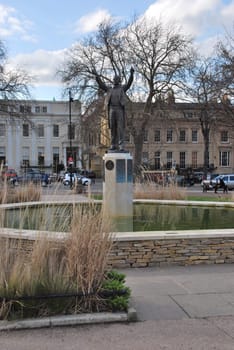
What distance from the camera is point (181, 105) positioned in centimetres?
4422

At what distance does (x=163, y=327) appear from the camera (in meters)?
4.91

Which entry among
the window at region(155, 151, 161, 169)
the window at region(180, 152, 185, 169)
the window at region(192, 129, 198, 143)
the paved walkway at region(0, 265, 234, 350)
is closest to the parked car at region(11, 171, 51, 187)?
the paved walkway at region(0, 265, 234, 350)

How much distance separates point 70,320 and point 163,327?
1.06 metres

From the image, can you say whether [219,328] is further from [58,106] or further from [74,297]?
[58,106]

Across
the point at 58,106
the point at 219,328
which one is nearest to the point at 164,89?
the point at 219,328

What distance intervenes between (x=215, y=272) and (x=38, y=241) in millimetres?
3568

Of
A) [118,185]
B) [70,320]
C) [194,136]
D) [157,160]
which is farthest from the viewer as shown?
[194,136]

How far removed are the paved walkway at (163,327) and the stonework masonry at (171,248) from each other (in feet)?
3.68

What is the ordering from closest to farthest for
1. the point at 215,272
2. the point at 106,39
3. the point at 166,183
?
the point at 215,272
the point at 166,183
the point at 106,39

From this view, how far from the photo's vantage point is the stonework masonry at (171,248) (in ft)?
26.2

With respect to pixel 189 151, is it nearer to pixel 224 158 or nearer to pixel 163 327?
pixel 224 158

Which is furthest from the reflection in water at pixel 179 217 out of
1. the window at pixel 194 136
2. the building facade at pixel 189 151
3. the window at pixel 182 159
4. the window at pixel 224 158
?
the window at pixel 194 136

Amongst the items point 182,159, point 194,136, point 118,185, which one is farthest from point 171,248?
point 194,136

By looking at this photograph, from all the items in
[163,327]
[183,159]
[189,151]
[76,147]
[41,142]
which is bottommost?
[163,327]
